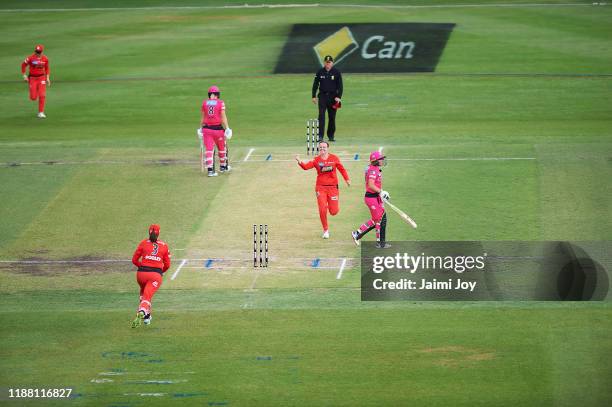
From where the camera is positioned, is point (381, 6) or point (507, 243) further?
point (381, 6)

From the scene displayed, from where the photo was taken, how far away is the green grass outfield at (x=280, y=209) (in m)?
19.7

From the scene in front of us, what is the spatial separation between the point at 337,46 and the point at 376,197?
2692 cm

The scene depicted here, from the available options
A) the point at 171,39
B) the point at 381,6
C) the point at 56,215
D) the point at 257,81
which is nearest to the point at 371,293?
the point at 56,215

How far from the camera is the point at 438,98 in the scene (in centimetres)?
4462

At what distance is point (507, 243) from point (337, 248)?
153 inches

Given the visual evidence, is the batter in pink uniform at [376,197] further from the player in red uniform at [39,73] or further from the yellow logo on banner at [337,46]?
the yellow logo on banner at [337,46]

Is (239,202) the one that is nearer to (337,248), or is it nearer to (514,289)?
(337,248)

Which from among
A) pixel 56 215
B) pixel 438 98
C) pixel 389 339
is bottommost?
pixel 389 339

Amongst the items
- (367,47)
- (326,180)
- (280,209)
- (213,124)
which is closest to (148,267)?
(326,180)

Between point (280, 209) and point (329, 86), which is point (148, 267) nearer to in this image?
point (280, 209)

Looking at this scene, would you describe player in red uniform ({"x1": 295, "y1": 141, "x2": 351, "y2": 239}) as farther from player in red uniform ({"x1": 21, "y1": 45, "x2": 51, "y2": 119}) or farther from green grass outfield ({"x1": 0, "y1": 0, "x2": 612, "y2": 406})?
player in red uniform ({"x1": 21, "y1": 45, "x2": 51, "y2": 119})

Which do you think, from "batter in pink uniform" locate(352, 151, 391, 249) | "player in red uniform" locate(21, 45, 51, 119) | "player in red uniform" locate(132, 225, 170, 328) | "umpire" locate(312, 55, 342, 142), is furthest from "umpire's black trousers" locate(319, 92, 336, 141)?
"player in red uniform" locate(132, 225, 170, 328)
